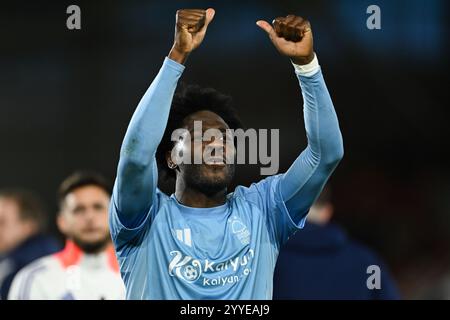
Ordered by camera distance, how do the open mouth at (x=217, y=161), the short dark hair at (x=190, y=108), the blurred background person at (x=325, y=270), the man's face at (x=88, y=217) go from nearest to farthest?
1. the open mouth at (x=217, y=161)
2. the short dark hair at (x=190, y=108)
3. the blurred background person at (x=325, y=270)
4. the man's face at (x=88, y=217)

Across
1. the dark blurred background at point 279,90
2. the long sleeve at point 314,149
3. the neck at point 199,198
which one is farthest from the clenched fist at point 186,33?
the dark blurred background at point 279,90

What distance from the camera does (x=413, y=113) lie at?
9586 millimetres

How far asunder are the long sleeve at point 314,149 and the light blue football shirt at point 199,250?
0.25 ft

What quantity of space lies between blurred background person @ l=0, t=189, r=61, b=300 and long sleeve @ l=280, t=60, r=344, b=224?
310 centimetres

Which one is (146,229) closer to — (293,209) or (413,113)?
(293,209)

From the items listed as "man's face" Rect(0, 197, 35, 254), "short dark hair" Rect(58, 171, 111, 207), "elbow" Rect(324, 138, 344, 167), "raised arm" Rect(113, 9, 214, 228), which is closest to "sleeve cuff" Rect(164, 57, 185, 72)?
"raised arm" Rect(113, 9, 214, 228)

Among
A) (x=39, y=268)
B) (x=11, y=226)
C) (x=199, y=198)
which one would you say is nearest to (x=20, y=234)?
(x=11, y=226)

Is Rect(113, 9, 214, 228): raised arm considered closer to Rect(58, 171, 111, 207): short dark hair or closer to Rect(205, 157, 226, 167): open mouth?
Rect(205, 157, 226, 167): open mouth

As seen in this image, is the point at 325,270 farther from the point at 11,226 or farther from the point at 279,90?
the point at 279,90

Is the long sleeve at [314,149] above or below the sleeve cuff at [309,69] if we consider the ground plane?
below

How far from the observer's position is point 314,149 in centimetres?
329

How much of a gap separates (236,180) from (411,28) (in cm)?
264

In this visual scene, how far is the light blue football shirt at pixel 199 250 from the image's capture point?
3195 millimetres

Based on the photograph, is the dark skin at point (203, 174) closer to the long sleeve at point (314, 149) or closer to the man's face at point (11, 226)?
the long sleeve at point (314, 149)
